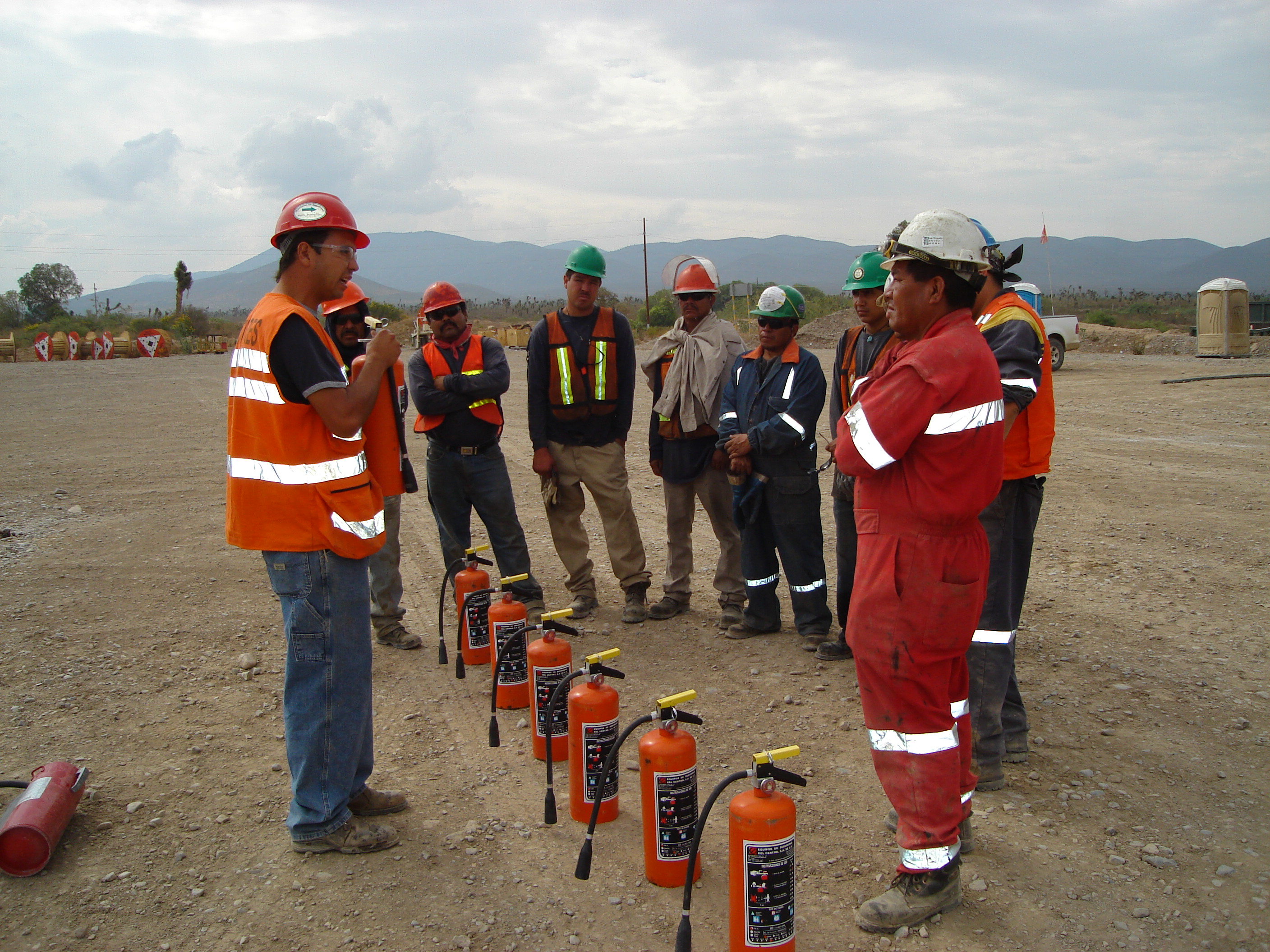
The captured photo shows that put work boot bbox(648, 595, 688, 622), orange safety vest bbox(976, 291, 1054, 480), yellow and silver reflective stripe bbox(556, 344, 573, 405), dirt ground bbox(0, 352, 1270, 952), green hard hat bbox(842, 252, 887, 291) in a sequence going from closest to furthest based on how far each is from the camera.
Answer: dirt ground bbox(0, 352, 1270, 952), orange safety vest bbox(976, 291, 1054, 480), green hard hat bbox(842, 252, 887, 291), yellow and silver reflective stripe bbox(556, 344, 573, 405), work boot bbox(648, 595, 688, 622)

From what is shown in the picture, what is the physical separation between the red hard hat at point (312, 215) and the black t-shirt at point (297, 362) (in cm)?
38

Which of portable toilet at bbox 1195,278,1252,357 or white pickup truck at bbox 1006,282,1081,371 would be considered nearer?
portable toilet at bbox 1195,278,1252,357

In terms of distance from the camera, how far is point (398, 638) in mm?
5719

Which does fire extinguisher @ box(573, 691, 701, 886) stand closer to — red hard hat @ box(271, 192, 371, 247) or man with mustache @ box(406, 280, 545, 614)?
red hard hat @ box(271, 192, 371, 247)

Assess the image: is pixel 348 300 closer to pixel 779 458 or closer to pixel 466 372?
pixel 466 372

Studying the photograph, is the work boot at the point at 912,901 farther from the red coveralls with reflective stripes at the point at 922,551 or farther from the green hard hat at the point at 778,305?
the green hard hat at the point at 778,305

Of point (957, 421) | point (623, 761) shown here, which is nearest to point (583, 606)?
point (623, 761)

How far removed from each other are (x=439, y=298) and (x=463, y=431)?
0.98 meters

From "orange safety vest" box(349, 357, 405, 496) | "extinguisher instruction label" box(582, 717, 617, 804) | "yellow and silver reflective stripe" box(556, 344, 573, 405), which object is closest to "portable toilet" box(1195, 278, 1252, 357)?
"yellow and silver reflective stripe" box(556, 344, 573, 405)

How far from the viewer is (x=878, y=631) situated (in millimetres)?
2746

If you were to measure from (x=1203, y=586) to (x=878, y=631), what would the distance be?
186 inches

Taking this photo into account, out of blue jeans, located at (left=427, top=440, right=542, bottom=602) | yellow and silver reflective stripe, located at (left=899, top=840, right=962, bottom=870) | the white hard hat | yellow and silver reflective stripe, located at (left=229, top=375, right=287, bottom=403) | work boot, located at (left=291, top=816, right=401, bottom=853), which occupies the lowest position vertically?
work boot, located at (left=291, top=816, right=401, bottom=853)

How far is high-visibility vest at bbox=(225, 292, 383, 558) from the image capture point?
10.2ft

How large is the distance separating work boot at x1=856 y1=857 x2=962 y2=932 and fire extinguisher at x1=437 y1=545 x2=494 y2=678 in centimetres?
287
